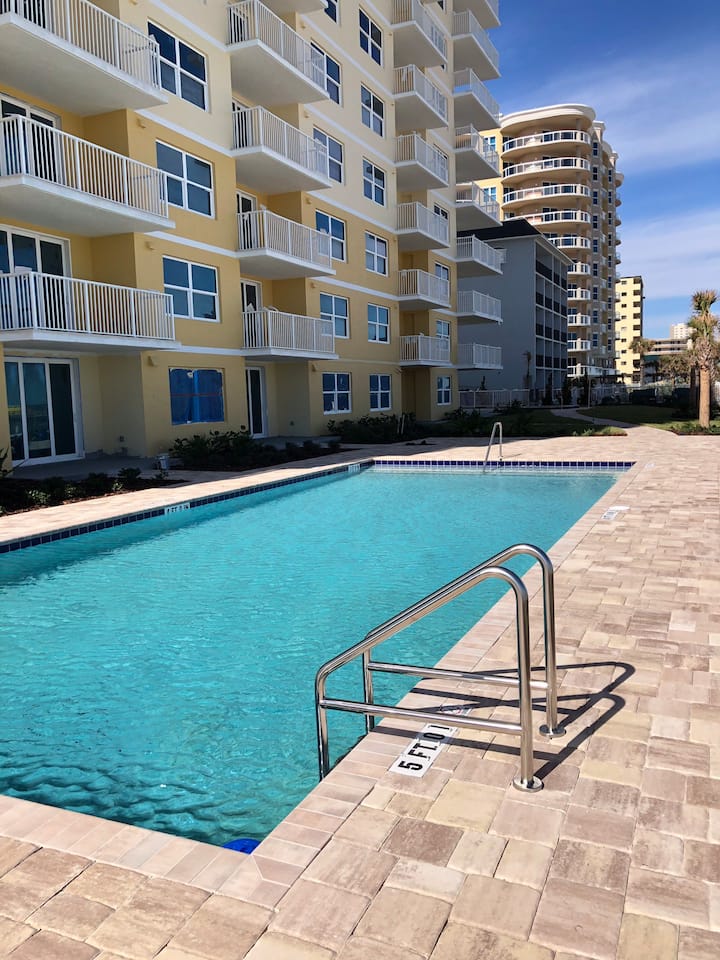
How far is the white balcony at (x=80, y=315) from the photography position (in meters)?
12.5

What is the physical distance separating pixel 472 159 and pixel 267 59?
18.4 metres

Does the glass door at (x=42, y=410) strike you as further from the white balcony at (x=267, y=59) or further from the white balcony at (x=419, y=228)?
the white balcony at (x=419, y=228)

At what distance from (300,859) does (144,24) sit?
18.2m

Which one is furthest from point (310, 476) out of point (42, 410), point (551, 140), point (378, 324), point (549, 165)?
point (551, 140)

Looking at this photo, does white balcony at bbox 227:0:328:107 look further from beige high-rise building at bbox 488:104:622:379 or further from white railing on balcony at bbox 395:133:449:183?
beige high-rise building at bbox 488:104:622:379

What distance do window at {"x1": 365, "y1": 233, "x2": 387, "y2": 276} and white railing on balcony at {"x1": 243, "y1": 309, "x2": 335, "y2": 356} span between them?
5.60 metres

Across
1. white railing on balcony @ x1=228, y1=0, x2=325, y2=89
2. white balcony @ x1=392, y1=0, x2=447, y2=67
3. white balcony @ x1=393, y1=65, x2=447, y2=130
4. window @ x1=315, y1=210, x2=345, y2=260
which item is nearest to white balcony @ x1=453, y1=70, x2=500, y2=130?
white balcony @ x1=392, y1=0, x2=447, y2=67

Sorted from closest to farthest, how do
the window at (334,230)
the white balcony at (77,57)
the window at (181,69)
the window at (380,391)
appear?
the white balcony at (77,57)
the window at (181,69)
the window at (334,230)
the window at (380,391)

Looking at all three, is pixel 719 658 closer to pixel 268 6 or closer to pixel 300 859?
pixel 300 859

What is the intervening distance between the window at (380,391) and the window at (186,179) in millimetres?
10224

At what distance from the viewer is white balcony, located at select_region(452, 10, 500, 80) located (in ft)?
108

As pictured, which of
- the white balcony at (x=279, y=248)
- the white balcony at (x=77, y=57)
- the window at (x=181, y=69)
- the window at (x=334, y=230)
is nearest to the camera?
the white balcony at (x=77, y=57)

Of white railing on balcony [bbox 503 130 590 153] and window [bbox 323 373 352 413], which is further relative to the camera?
white railing on balcony [bbox 503 130 590 153]

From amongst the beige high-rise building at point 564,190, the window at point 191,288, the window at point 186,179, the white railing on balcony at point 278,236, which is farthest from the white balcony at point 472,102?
the beige high-rise building at point 564,190
